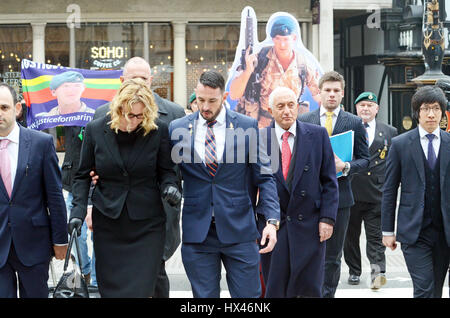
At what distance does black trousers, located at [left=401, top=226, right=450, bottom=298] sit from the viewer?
241 inches

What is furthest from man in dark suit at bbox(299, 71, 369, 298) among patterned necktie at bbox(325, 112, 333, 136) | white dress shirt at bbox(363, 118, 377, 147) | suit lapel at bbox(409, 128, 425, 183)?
white dress shirt at bbox(363, 118, 377, 147)

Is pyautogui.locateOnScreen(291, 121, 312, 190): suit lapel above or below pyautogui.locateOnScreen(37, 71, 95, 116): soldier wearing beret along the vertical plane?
below

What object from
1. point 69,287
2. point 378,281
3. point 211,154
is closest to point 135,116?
point 211,154

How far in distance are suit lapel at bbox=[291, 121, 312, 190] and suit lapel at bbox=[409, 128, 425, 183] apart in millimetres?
851

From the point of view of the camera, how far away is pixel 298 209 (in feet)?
21.4

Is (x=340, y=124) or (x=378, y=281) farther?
(x=378, y=281)

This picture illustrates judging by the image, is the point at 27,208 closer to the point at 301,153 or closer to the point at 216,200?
the point at 216,200

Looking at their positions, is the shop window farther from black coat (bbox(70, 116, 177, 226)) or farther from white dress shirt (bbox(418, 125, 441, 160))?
white dress shirt (bbox(418, 125, 441, 160))

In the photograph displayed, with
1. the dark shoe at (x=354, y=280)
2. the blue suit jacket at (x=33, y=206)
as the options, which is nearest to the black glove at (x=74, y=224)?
the blue suit jacket at (x=33, y=206)

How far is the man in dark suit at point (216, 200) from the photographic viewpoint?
18.6ft

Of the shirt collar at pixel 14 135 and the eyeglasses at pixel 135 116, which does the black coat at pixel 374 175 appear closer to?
the eyeglasses at pixel 135 116

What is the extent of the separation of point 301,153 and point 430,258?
1.36m
